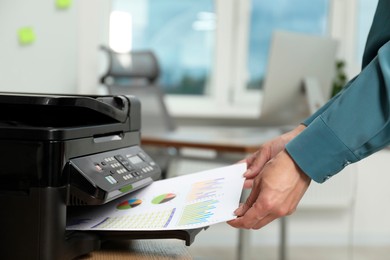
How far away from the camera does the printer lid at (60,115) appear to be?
73cm

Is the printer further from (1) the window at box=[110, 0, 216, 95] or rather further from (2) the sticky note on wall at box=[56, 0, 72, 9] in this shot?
(1) the window at box=[110, 0, 216, 95]

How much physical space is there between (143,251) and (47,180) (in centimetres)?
21

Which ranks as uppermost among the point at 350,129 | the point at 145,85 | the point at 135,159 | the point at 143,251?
the point at 350,129

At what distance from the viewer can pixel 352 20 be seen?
3.96m

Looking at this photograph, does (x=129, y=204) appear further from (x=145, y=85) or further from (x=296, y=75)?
(x=145, y=85)

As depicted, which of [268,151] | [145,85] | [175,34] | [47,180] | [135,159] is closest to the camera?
[47,180]

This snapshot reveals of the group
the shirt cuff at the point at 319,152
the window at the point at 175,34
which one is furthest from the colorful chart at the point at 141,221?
the window at the point at 175,34

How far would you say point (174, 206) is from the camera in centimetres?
87

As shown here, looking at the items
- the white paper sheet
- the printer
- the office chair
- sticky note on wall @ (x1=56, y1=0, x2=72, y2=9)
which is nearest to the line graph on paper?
the white paper sheet

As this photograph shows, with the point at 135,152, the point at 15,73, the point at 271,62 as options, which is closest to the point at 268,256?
the point at 271,62

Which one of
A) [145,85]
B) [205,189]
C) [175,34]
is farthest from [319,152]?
[175,34]

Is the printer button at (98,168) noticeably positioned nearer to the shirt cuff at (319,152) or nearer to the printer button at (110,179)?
the printer button at (110,179)

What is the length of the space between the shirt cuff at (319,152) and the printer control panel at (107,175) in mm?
275

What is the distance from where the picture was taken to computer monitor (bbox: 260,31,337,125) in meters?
2.56
